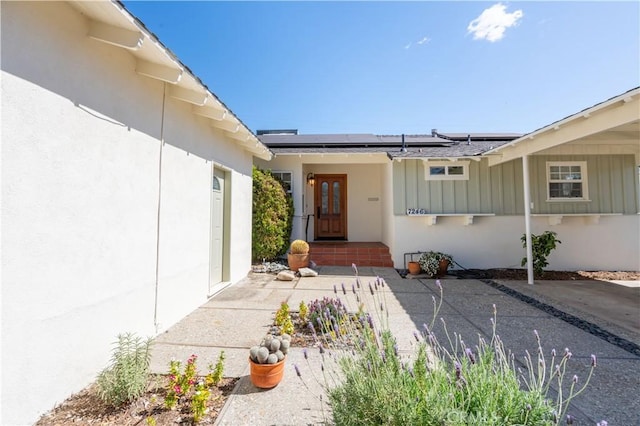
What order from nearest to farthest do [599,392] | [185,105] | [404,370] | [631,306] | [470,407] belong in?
1. [470,407]
2. [404,370]
3. [599,392]
4. [185,105]
5. [631,306]

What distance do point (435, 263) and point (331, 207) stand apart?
4.54 meters

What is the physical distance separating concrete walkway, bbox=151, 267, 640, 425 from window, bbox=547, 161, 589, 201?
2422 mm

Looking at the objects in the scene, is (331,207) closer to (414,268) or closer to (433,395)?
(414,268)

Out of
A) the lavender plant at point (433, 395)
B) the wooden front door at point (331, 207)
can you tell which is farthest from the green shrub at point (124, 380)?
the wooden front door at point (331, 207)

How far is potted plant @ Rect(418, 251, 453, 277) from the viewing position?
6555 millimetres

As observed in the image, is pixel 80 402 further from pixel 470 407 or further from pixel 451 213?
pixel 451 213

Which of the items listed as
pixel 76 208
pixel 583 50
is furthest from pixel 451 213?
pixel 76 208

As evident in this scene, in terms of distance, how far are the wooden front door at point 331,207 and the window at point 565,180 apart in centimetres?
607

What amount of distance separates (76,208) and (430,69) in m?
8.28

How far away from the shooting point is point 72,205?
2.14 m

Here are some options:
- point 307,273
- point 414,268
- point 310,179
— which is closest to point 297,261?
point 307,273

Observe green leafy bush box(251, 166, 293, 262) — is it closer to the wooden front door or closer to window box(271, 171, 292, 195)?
window box(271, 171, 292, 195)

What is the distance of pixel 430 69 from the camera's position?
A: 7410mm

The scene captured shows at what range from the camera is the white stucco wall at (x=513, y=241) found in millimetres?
Answer: 7160
